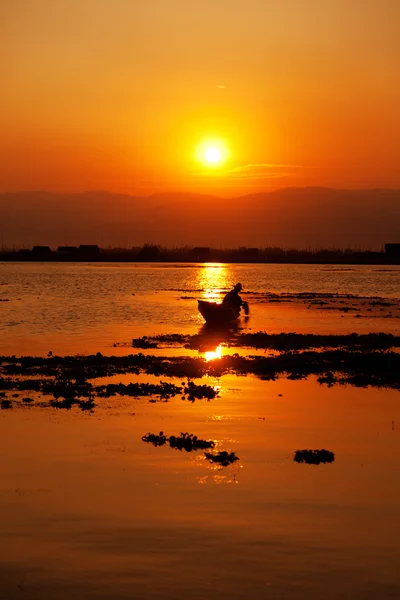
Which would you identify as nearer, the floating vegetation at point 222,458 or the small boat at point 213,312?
the floating vegetation at point 222,458

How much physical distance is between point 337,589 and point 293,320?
4184 centimetres

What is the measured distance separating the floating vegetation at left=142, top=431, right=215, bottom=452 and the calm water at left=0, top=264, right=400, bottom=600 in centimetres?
27

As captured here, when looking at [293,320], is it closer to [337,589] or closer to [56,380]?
[56,380]

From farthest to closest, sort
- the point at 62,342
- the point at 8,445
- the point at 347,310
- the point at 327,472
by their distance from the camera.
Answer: the point at 347,310
the point at 62,342
the point at 8,445
the point at 327,472

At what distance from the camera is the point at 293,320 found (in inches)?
2009

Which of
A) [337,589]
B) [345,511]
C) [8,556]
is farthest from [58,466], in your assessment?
[337,589]

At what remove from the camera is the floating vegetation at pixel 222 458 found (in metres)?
14.9

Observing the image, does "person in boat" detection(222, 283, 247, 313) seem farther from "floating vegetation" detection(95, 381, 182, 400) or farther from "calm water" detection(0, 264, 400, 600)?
"calm water" detection(0, 264, 400, 600)

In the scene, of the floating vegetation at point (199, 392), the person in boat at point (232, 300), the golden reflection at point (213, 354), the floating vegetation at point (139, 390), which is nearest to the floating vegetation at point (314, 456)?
the floating vegetation at point (199, 392)

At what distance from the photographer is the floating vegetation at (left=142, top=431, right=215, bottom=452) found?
16016mm

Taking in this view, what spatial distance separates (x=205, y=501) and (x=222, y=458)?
8.19ft

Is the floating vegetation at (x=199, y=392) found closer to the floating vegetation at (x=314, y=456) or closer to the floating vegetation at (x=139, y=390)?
the floating vegetation at (x=139, y=390)

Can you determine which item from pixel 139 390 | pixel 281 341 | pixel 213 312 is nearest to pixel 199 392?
pixel 139 390

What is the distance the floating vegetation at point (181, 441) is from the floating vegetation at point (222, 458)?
69cm
